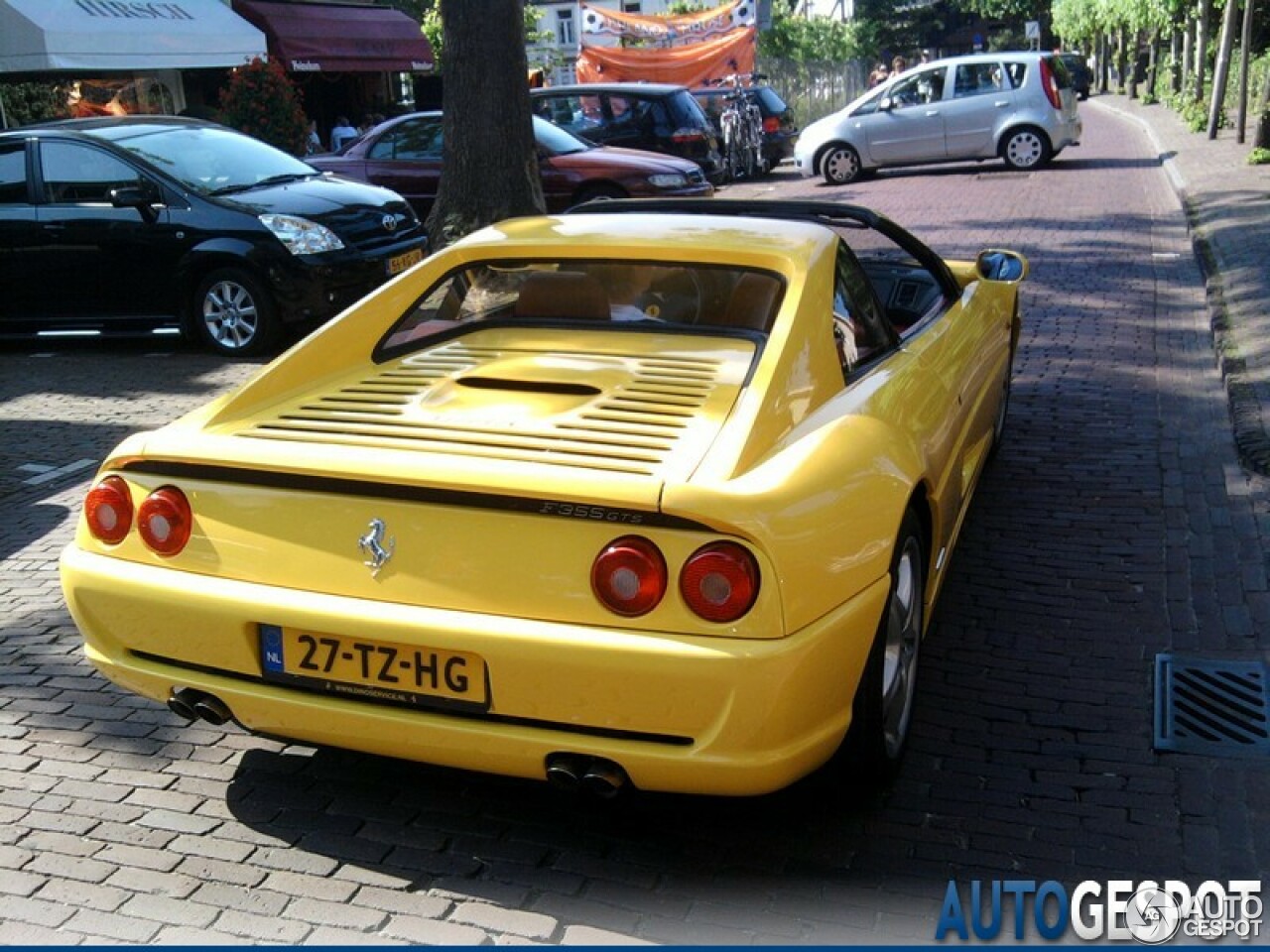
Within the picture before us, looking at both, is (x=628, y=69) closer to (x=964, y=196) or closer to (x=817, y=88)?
(x=817, y=88)

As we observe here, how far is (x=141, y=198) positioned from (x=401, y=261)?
186 cm

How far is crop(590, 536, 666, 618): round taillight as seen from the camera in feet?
9.84

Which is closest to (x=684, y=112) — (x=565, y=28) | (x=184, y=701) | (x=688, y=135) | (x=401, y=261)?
(x=688, y=135)

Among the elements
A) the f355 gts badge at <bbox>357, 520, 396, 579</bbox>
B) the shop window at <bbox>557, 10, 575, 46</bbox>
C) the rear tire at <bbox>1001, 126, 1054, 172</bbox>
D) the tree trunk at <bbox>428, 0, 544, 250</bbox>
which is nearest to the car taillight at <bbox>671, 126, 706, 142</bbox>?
the rear tire at <bbox>1001, 126, 1054, 172</bbox>

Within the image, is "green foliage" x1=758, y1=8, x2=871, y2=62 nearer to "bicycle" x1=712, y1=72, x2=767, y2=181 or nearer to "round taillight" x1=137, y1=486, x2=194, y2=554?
"bicycle" x1=712, y1=72, x2=767, y2=181

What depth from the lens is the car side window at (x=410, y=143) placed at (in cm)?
1531

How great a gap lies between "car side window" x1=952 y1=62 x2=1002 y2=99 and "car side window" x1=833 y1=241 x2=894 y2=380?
18.1 m

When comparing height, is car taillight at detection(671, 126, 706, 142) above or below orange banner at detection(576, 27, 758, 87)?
below

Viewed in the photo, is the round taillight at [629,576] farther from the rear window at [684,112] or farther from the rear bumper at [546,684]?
the rear window at [684,112]

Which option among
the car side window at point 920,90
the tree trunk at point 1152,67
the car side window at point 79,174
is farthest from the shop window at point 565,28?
the car side window at point 79,174

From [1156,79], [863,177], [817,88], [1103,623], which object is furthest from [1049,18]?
[1103,623]

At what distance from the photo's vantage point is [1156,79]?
163ft

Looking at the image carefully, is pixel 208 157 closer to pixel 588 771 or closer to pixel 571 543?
pixel 571 543

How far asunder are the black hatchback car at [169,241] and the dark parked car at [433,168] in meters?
4.55
